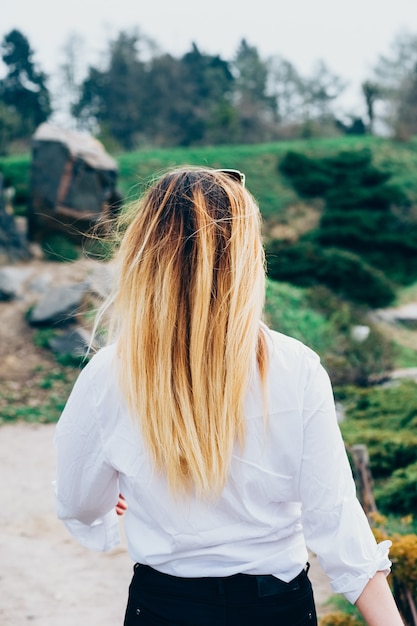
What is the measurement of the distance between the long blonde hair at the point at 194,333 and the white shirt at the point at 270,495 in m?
0.04

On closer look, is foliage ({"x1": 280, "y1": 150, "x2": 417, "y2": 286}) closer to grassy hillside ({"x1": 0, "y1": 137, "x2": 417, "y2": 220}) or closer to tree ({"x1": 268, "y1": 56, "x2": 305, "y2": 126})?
grassy hillside ({"x1": 0, "y1": 137, "x2": 417, "y2": 220})

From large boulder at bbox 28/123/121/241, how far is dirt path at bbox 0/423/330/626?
8.34 m

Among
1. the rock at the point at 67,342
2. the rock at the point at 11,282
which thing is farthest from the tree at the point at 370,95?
the rock at the point at 67,342

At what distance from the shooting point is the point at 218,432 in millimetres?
1271

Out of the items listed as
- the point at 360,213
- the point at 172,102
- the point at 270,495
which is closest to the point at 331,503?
the point at 270,495

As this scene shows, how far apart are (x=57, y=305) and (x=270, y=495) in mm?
→ 10137

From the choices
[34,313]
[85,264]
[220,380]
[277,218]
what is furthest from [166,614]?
[277,218]

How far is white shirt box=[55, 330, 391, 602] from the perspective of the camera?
4.26 feet

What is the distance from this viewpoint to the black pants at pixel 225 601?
1.32 m

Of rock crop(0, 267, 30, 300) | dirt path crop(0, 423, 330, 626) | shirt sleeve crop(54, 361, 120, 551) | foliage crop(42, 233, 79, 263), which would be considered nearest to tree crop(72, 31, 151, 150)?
foliage crop(42, 233, 79, 263)

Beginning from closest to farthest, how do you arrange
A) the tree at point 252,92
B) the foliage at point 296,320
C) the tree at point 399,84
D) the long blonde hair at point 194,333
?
1. the long blonde hair at point 194,333
2. the foliage at point 296,320
3. the tree at point 399,84
4. the tree at point 252,92

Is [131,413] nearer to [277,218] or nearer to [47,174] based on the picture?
[47,174]

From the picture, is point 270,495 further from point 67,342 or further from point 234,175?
point 67,342

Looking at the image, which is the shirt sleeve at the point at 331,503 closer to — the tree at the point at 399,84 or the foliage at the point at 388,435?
the foliage at the point at 388,435
